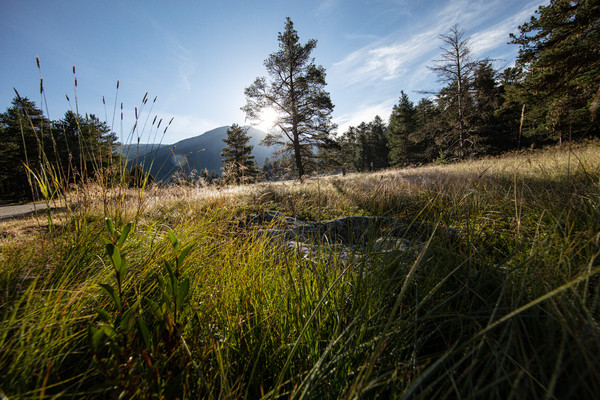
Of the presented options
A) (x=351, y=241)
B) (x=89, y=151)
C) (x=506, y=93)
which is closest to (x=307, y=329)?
(x=351, y=241)

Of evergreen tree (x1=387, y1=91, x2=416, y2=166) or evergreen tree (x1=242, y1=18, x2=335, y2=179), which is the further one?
evergreen tree (x1=387, y1=91, x2=416, y2=166)

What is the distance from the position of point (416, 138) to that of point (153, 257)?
20282 millimetres

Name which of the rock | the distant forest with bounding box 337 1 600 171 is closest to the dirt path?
the rock

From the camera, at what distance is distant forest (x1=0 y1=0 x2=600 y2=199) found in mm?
2092

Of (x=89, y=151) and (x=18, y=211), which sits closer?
(x=89, y=151)

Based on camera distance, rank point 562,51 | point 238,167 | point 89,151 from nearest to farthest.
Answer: point 89,151 → point 238,167 → point 562,51

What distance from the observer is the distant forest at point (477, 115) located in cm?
209

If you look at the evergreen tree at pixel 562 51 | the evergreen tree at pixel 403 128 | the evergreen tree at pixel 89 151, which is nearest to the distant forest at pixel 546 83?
the evergreen tree at pixel 562 51

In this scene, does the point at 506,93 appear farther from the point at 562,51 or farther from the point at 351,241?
the point at 351,241

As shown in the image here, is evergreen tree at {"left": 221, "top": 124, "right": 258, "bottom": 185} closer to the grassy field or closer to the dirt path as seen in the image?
the grassy field

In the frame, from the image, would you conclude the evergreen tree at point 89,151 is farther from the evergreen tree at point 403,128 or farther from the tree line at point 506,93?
the evergreen tree at point 403,128

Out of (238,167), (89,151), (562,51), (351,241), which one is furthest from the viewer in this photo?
(562,51)

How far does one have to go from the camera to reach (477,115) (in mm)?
19141

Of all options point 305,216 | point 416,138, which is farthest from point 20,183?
point 416,138
